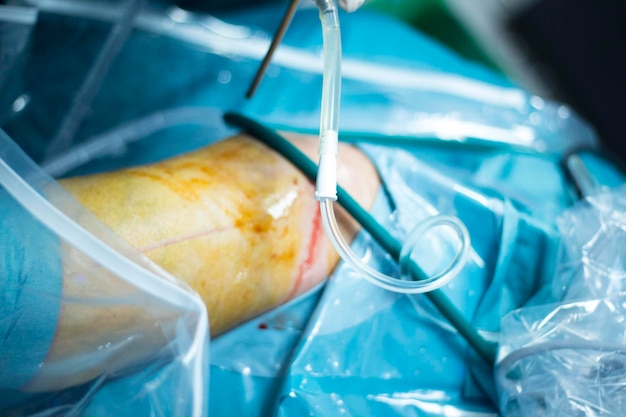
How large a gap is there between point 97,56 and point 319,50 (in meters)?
0.49

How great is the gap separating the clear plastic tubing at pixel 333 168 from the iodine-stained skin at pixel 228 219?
0.36 feet

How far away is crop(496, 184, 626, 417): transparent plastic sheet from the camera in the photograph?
0.61 metres

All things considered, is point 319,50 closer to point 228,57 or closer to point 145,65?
point 228,57

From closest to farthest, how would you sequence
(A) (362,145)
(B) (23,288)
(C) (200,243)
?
(B) (23,288), (C) (200,243), (A) (362,145)

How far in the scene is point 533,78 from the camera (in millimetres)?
2070

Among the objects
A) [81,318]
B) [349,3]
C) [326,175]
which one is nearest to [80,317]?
[81,318]

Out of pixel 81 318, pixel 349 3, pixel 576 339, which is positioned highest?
pixel 349 3

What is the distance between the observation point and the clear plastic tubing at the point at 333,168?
1.84ft

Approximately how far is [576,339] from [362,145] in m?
0.41

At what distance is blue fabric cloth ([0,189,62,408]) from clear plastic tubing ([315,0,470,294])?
0.90 feet

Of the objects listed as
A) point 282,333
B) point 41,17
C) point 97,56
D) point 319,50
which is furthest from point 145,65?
point 282,333

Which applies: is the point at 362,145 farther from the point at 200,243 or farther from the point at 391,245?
the point at 200,243

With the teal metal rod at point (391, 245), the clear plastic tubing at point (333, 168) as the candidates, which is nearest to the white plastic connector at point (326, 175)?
the clear plastic tubing at point (333, 168)

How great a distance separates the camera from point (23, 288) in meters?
0.52
